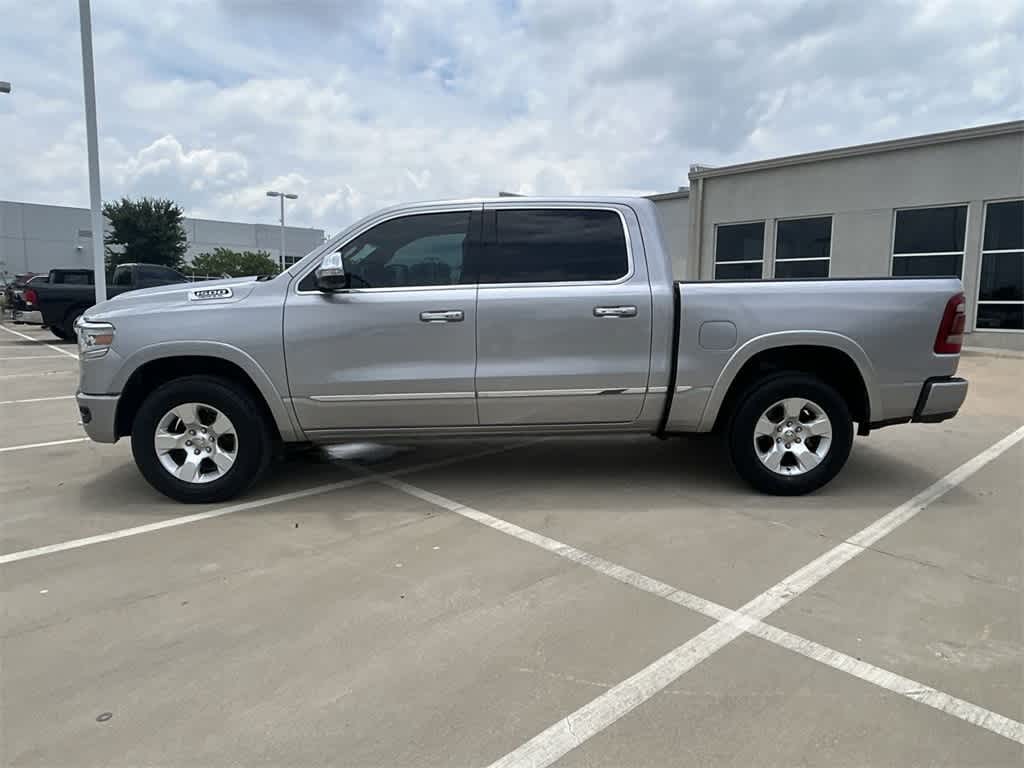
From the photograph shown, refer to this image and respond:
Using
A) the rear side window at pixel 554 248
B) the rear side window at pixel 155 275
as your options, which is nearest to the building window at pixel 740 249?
the rear side window at pixel 155 275

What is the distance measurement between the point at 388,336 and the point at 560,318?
114cm

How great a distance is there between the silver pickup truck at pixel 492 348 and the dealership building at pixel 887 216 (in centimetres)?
980

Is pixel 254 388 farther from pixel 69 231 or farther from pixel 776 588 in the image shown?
pixel 69 231

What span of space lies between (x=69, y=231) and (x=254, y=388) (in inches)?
2645

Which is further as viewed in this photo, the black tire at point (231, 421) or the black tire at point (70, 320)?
the black tire at point (70, 320)

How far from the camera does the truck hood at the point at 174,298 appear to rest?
4.63 metres

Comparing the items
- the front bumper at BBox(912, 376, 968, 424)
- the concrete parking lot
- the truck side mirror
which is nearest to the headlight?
the concrete parking lot

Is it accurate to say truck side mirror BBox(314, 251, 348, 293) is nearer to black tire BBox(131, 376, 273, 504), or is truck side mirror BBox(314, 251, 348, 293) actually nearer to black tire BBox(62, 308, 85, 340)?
black tire BBox(131, 376, 273, 504)

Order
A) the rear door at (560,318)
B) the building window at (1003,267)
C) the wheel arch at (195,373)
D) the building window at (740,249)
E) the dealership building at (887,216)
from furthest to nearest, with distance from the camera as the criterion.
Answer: the building window at (740,249) → the dealership building at (887,216) → the building window at (1003,267) → the rear door at (560,318) → the wheel arch at (195,373)

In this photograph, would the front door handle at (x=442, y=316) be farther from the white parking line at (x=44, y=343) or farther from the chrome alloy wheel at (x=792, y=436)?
the white parking line at (x=44, y=343)

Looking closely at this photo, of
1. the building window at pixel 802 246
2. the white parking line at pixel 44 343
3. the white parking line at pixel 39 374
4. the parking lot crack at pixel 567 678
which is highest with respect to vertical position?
the building window at pixel 802 246

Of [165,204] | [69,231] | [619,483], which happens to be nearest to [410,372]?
[619,483]

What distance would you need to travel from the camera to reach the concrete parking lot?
2.38 meters

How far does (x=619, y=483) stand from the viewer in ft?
17.2
